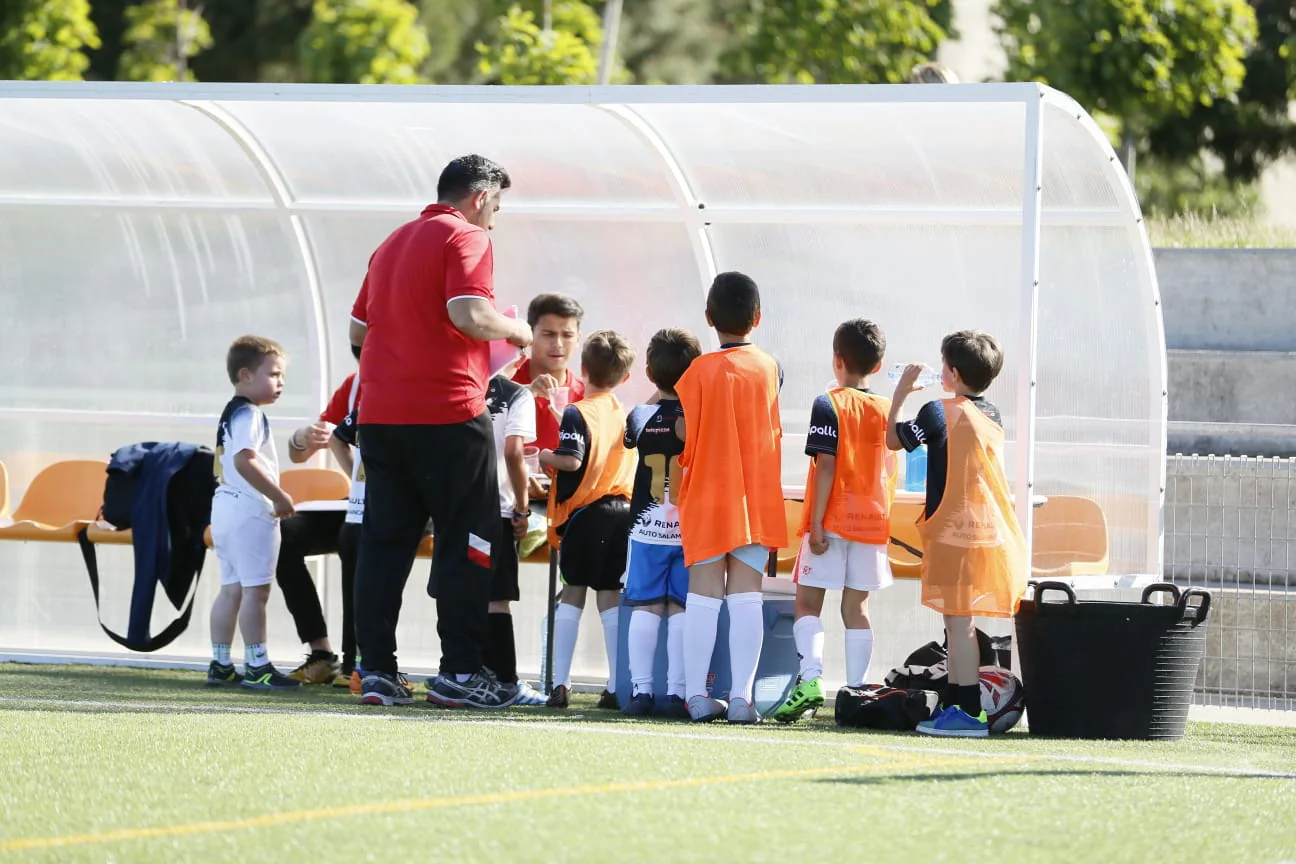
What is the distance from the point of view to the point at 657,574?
270 inches

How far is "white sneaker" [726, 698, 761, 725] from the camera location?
6500mm

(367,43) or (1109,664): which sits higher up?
(367,43)

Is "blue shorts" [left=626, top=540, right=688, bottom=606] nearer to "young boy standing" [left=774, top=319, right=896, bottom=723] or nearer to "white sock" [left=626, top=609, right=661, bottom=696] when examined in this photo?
"white sock" [left=626, top=609, right=661, bottom=696]

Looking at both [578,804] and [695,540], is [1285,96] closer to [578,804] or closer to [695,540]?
[695,540]

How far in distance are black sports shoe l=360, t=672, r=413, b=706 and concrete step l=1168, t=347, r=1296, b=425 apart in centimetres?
767

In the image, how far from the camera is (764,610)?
23.5 feet

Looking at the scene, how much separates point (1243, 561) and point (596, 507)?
11.6 feet

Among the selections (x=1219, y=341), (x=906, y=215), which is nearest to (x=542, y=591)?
(x=906, y=215)

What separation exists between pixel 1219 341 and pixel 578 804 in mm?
10331

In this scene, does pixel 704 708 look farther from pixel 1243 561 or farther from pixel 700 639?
pixel 1243 561

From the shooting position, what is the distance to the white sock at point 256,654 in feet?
25.3

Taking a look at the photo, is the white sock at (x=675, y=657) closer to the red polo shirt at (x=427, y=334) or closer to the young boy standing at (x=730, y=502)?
the young boy standing at (x=730, y=502)

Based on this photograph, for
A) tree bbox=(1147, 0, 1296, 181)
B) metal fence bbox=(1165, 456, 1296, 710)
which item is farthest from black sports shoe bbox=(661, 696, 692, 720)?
tree bbox=(1147, 0, 1296, 181)

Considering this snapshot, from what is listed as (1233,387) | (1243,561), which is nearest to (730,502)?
(1243,561)
